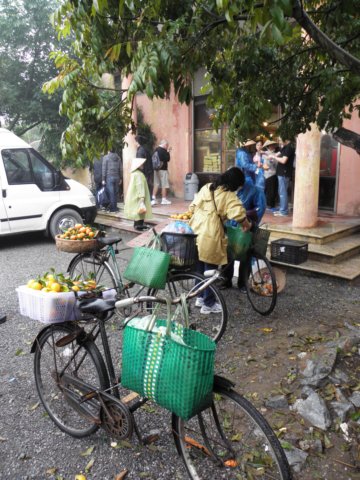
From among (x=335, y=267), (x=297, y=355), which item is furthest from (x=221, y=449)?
(x=335, y=267)

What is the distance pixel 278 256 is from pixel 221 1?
5.07 meters

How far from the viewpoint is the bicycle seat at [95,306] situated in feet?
8.58

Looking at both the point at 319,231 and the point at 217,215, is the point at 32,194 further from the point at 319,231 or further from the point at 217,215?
the point at 319,231

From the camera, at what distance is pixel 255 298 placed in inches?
203

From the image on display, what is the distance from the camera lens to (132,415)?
246cm

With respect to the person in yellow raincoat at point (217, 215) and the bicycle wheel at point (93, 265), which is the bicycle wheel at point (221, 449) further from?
the bicycle wheel at point (93, 265)

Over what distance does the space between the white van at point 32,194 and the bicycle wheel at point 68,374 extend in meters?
5.83

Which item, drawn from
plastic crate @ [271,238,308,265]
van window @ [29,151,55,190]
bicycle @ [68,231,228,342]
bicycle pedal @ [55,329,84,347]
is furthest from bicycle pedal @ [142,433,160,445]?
van window @ [29,151,55,190]

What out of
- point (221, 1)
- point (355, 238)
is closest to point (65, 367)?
point (221, 1)

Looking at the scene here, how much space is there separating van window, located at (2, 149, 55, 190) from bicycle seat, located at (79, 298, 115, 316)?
6572mm

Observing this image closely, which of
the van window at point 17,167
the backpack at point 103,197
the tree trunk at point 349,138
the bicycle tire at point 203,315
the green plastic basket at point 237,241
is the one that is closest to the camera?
the tree trunk at point 349,138

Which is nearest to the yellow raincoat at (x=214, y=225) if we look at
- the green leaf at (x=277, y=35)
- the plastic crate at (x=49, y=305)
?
the plastic crate at (x=49, y=305)

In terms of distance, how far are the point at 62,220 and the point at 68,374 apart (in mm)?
6527

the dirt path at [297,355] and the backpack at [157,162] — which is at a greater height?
the backpack at [157,162]
